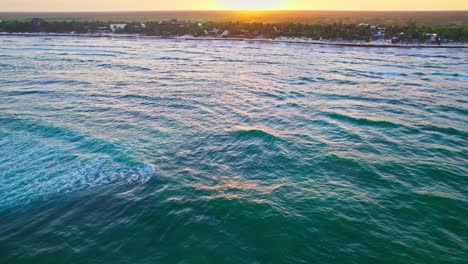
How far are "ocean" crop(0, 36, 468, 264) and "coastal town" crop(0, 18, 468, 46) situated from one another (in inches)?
2590

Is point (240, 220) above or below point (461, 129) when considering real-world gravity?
below

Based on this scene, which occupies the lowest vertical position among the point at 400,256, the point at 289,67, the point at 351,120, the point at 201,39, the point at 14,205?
the point at 400,256

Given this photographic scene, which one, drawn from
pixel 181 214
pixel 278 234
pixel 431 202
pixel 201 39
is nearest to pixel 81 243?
pixel 181 214

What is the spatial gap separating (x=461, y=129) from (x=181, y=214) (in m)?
23.6

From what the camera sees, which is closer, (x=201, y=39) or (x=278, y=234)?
(x=278, y=234)

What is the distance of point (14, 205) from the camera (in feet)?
45.1

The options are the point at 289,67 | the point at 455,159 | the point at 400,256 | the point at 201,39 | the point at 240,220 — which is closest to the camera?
the point at 400,256

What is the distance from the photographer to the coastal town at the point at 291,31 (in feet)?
289

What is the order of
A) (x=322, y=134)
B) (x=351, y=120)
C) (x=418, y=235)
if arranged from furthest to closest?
(x=351, y=120)
(x=322, y=134)
(x=418, y=235)

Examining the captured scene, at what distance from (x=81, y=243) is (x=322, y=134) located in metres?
17.5

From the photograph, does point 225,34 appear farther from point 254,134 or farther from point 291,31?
point 254,134

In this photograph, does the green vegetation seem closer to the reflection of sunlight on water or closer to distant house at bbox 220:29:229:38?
distant house at bbox 220:29:229:38

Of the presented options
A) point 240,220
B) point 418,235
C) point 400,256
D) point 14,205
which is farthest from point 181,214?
point 418,235

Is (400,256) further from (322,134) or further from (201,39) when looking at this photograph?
(201,39)
